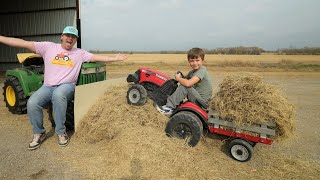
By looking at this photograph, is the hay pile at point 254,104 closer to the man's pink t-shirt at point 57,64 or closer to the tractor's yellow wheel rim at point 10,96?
the man's pink t-shirt at point 57,64

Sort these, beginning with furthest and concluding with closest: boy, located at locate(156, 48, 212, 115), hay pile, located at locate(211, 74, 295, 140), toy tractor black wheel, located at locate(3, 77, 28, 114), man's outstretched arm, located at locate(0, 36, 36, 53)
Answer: toy tractor black wheel, located at locate(3, 77, 28, 114), man's outstretched arm, located at locate(0, 36, 36, 53), boy, located at locate(156, 48, 212, 115), hay pile, located at locate(211, 74, 295, 140)

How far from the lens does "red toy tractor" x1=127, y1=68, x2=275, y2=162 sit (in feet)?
13.2

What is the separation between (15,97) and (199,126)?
4.47m

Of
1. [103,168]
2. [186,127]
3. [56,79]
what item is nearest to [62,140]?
[56,79]

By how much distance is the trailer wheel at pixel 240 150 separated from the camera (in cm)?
413

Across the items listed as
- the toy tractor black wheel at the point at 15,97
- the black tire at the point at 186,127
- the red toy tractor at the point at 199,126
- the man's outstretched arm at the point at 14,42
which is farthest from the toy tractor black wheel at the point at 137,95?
the toy tractor black wheel at the point at 15,97

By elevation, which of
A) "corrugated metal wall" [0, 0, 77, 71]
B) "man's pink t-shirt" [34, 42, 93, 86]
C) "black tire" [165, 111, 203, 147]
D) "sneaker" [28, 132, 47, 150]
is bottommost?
"sneaker" [28, 132, 47, 150]

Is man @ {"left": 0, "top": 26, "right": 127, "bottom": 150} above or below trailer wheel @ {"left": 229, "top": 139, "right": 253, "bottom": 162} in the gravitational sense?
above

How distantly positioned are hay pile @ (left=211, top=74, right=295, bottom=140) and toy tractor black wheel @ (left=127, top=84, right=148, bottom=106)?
48.5 inches

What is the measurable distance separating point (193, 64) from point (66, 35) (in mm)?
2182

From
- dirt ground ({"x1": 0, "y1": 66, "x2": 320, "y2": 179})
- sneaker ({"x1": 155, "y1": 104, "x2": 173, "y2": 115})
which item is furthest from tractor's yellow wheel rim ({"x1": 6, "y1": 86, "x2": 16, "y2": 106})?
sneaker ({"x1": 155, "y1": 104, "x2": 173, "y2": 115})

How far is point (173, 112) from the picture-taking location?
4.73 meters

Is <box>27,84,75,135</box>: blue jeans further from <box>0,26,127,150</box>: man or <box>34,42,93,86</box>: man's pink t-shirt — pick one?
<box>34,42,93,86</box>: man's pink t-shirt

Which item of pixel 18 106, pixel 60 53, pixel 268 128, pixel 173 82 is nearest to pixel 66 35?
pixel 60 53
